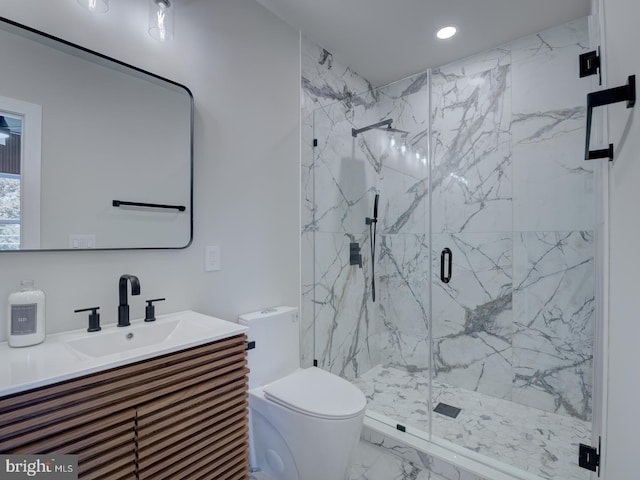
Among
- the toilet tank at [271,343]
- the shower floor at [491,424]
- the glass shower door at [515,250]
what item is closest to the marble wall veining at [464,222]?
the glass shower door at [515,250]

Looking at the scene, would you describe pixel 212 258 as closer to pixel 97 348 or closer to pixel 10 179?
pixel 97 348

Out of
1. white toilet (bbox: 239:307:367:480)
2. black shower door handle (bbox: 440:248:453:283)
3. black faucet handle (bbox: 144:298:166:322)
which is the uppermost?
black shower door handle (bbox: 440:248:453:283)

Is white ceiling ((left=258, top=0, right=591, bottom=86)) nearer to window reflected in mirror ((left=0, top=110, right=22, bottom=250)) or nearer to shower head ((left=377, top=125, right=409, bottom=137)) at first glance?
shower head ((left=377, top=125, right=409, bottom=137))

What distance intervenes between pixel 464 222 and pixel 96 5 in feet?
8.33

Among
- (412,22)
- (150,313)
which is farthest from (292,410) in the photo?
(412,22)

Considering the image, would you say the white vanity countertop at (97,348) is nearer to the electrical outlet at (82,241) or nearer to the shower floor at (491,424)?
the electrical outlet at (82,241)

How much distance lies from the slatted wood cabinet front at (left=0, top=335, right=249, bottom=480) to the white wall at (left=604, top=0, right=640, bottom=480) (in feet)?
3.90

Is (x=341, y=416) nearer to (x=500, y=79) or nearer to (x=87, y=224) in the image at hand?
(x=87, y=224)

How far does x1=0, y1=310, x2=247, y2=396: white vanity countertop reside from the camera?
2.70 feet

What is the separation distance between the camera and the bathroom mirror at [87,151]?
1.09 m

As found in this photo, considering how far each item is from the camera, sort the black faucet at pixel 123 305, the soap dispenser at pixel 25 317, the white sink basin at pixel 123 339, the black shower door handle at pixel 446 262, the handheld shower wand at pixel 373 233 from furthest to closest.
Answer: the handheld shower wand at pixel 373 233 < the black shower door handle at pixel 446 262 < the black faucet at pixel 123 305 < the white sink basin at pixel 123 339 < the soap dispenser at pixel 25 317

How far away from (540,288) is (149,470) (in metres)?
2.49

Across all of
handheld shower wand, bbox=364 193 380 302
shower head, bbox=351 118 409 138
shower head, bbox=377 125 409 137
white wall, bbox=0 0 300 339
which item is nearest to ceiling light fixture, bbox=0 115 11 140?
white wall, bbox=0 0 300 339

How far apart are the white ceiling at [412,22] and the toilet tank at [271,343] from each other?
1861mm
